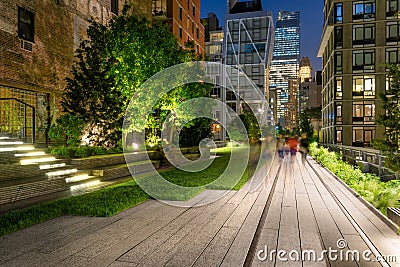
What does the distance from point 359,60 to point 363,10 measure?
647cm

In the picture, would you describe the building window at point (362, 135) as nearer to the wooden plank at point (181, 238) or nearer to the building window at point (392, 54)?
the building window at point (392, 54)

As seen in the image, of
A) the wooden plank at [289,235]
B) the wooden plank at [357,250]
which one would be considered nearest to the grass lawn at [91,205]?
the wooden plank at [289,235]

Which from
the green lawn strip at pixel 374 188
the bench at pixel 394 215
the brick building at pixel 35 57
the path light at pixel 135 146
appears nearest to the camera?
the bench at pixel 394 215

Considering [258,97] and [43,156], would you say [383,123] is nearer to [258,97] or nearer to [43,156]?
[43,156]

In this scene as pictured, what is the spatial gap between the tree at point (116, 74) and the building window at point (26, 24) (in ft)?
7.94

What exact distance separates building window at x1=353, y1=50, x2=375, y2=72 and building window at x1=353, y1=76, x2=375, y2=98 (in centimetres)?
117

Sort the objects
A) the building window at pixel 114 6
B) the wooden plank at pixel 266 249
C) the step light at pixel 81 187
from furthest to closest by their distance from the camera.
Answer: the building window at pixel 114 6 < the step light at pixel 81 187 < the wooden plank at pixel 266 249

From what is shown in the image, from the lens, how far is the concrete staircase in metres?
8.80

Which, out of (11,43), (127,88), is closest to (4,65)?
(11,43)

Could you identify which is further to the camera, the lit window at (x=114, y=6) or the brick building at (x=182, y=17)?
the brick building at (x=182, y=17)

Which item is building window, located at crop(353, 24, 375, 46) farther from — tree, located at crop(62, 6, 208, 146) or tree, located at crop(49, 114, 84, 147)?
tree, located at crop(49, 114, 84, 147)

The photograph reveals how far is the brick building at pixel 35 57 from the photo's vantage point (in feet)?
48.1

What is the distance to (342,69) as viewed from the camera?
148ft

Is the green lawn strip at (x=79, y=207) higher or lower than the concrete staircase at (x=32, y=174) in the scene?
lower
